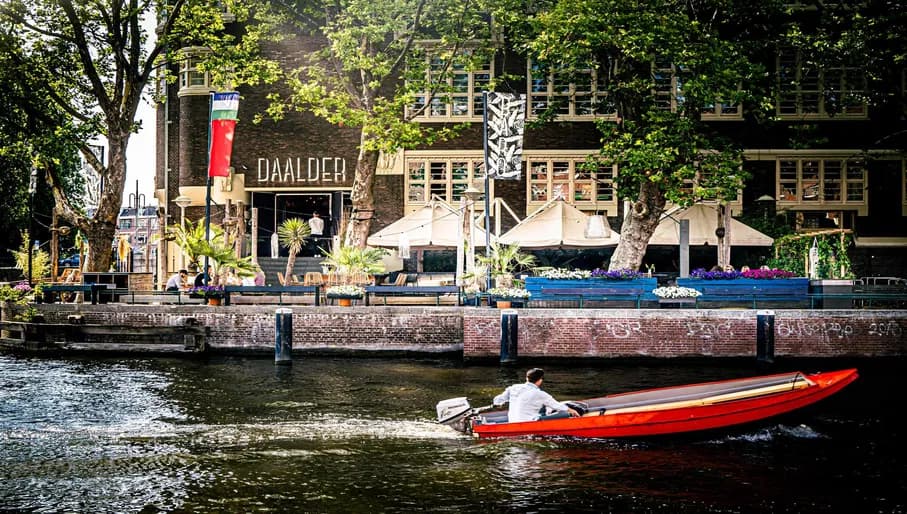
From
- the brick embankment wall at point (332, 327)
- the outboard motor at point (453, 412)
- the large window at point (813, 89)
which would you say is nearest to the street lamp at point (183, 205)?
the brick embankment wall at point (332, 327)

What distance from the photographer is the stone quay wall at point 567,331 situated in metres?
25.5

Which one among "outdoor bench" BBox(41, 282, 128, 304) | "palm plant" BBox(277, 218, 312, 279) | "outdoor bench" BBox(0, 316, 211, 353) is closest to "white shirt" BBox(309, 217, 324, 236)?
"palm plant" BBox(277, 218, 312, 279)

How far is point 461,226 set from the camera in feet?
96.5

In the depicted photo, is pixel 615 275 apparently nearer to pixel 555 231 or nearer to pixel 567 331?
pixel 567 331

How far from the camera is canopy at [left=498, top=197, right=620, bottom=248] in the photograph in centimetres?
3088

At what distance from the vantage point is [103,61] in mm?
35469

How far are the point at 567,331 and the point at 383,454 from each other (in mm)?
10859

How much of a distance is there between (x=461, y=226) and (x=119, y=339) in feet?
36.4

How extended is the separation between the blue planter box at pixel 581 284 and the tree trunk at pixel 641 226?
4.66m

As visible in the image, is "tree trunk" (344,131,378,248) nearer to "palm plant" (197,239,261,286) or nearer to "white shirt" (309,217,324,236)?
"palm plant" (197,239,261,286)

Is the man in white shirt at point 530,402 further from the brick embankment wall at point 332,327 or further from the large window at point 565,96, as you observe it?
the large window at point 565,96

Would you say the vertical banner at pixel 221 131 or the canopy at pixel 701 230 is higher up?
the vertical banner at pixel 221 131

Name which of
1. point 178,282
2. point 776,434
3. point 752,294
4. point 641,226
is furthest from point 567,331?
point 178,282

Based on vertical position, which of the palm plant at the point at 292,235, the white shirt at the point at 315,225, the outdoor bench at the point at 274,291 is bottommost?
the outdoor bench at the point at 274,291
